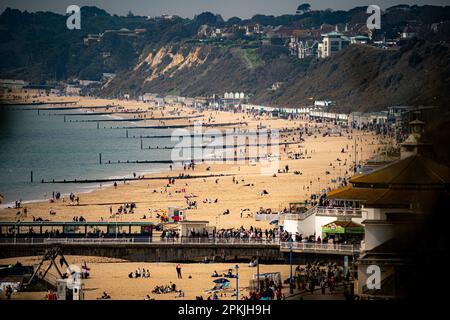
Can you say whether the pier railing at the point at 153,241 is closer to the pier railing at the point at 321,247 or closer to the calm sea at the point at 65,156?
the pier railing at the point at 321,247

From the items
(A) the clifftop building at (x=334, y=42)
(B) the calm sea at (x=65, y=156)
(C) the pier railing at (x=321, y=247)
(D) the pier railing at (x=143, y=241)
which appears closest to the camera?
(C) the pier railing at (x=321, y=247)

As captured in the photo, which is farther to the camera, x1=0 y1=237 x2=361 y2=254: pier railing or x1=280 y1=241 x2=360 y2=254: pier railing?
x1=0 y1=237 x2=361 y2=254: pier railing

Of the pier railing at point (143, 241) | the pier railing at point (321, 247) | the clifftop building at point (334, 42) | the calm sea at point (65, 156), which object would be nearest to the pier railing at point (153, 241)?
the pier railing at point (143, 241)

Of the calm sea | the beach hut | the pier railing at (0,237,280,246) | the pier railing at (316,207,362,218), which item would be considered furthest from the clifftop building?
the beach hut

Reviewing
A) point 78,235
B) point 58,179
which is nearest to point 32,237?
point 78,235

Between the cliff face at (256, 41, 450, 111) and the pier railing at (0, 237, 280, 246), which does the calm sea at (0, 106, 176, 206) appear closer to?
the pier railing at (0, 237, 280, 246)

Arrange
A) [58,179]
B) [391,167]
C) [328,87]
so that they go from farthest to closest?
[328,87] < [58,179] < [391,167]
